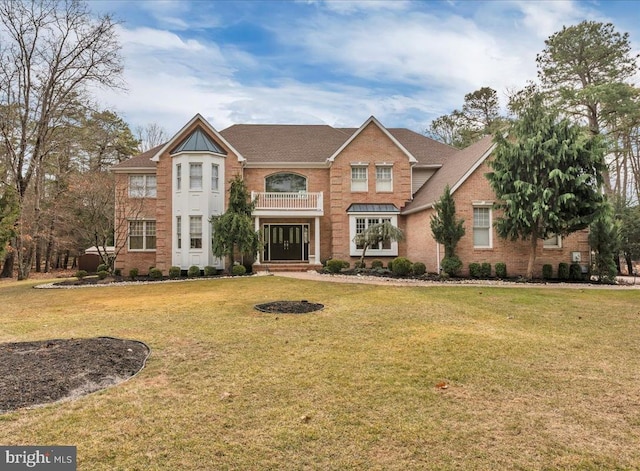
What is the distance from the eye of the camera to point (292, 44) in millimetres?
15938

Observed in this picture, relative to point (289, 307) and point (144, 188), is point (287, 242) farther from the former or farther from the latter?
point (289, 307)

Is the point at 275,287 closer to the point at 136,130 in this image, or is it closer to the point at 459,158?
the point at 459,158

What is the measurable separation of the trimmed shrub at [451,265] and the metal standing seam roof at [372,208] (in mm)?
5252

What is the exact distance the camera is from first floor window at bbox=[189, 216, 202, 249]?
2042cm

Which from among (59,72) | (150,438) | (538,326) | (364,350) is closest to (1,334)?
(150,438)

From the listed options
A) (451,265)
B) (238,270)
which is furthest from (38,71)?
(451,265)

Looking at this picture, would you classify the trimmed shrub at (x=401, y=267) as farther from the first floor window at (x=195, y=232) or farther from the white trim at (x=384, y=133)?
the first floor window at (x=195, y=232)

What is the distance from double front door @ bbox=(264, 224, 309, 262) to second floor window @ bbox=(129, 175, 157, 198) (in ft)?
22.6

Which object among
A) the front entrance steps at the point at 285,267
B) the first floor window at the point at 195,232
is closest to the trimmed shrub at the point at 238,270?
the front entrance steps at the point at 285,267

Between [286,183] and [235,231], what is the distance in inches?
243

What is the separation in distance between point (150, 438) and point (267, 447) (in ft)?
3.41

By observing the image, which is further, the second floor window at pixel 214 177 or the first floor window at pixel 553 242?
the second floor window at pixel 214 177

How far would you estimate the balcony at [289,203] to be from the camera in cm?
2152

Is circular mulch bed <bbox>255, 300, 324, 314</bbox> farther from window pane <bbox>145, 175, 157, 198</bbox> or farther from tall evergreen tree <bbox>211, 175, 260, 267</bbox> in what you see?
window pane <bbox>145, 175, 157, 198</bbox>
